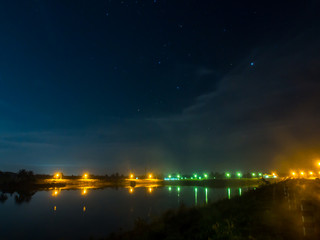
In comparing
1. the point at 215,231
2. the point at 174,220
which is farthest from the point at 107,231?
the point at 215,231

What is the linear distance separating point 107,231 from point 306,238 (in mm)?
20096

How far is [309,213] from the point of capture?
16219 millimetres

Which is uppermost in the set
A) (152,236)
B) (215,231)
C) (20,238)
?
(215,231)

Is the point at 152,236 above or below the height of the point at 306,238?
below

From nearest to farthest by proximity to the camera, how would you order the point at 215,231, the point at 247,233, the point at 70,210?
the point at 247,233 < the point at 215,231 < the point at 70,210

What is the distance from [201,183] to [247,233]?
123914 mm

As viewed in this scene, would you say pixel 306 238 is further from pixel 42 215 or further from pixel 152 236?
pixel 42 215

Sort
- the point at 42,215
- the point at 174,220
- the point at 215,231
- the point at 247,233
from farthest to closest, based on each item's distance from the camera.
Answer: the point at 42,215 < the point at 174,220 < the point at 215,231 < the point at 247,233

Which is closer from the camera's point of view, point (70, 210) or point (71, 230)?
point (71, 230)

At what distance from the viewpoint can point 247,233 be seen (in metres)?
12.4

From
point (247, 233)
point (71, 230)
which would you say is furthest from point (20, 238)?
point (247, 233)

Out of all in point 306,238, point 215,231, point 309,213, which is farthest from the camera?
point 309,213

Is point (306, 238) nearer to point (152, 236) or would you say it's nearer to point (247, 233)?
point (247, 233)

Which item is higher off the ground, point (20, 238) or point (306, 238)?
point (306, 238)
